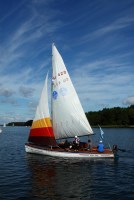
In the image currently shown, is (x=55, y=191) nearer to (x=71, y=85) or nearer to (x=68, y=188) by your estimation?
(x=68, y=188)

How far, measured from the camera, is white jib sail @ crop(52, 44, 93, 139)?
47.5 m

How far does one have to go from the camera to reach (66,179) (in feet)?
103

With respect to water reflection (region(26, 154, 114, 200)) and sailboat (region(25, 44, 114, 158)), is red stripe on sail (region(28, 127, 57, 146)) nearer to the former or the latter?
sailboat (region(25, 44, 114, 158))

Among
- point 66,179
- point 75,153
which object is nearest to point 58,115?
point 75,153

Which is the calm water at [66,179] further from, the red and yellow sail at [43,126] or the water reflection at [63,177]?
the red and yellow sail at [43,126]

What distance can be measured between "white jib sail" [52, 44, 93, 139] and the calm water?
5632 millimetres

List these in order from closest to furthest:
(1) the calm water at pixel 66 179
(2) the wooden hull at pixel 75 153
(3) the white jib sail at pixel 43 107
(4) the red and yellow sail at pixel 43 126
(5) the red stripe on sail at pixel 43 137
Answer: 1. (1) the calm water at pixel 66 179
2. (2) the wooden hull at pixel 75 153
3. (5) the red stripe on sail at pixel 43 137
4. (4) the red and yellow sail at pixel 43 126
5. (3) the white jib sail at pixel 43 107

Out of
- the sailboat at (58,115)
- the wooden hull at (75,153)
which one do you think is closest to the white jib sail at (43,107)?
the sailboat at (58,115)

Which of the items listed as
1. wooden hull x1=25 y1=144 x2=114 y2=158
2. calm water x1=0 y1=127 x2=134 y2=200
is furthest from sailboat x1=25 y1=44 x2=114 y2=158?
calm water x1=0 y1=127 x2=134 y2=200

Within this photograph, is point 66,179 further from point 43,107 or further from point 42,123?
point 43,107

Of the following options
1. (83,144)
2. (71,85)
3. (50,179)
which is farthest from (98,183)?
(71,85)

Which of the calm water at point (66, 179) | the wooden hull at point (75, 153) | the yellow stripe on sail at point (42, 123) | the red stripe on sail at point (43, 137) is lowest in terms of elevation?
the calm water at point (66, 179)

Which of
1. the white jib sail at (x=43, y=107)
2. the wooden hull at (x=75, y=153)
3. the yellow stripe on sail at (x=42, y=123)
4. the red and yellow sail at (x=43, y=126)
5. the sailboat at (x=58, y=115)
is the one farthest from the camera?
the white jib sail at (x=43, y=107)

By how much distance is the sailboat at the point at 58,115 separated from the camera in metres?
47.4
